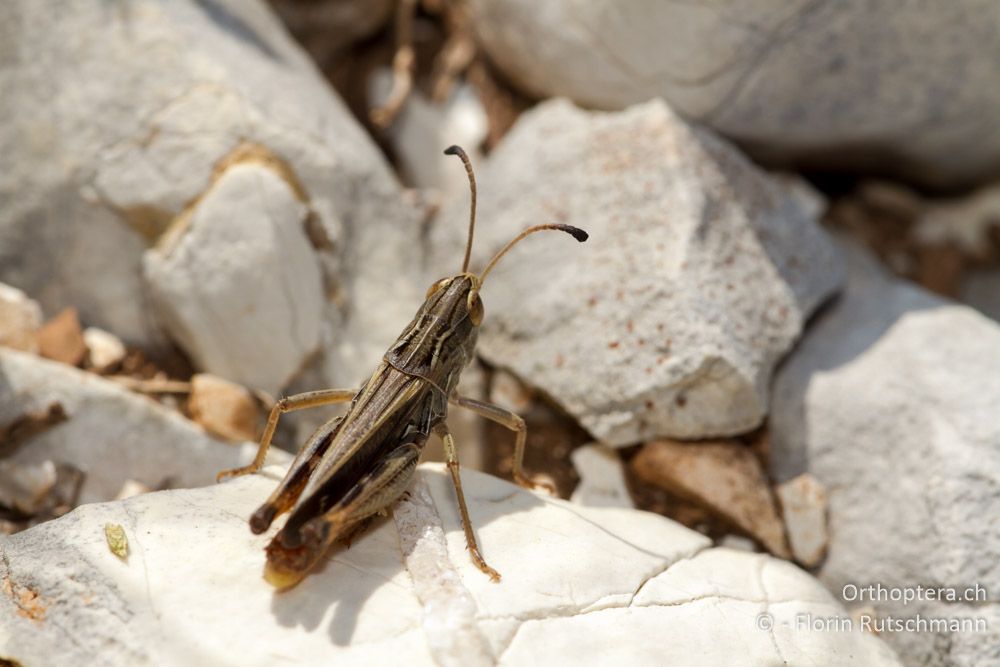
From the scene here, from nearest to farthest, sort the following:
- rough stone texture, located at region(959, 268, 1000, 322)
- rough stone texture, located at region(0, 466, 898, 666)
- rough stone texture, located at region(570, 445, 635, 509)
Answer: rough stone texture, located at region(0, 466, 898, 666)
rough stone texture, located at region(570, 445, 635, 509)
rough stone texture, located at region(959, 268, 1000, 322)

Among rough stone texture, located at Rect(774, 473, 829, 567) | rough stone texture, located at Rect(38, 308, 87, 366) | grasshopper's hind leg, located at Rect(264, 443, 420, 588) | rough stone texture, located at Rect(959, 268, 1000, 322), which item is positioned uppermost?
grasshopper's hind leg, located at Rect(264, 443, 420, 588)

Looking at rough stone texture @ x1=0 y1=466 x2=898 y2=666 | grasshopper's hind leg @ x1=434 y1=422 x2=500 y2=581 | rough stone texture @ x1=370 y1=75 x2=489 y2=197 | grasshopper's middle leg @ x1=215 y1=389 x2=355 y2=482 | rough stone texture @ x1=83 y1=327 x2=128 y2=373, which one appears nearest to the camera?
rough stone texture @ x1=0 y1=466 x2=898 y2=666

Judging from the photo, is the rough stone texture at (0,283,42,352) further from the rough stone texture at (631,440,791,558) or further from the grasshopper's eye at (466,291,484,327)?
the rough stone texture at (631,440,791,558)

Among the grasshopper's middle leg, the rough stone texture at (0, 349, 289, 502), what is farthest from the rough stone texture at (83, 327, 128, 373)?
the grasshopper's middle leg

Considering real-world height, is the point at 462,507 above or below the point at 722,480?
above

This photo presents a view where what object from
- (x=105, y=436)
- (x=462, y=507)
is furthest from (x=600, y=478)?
(x=105, y=436)

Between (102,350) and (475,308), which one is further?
(102,350)

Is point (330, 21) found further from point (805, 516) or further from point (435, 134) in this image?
point (805, 516)

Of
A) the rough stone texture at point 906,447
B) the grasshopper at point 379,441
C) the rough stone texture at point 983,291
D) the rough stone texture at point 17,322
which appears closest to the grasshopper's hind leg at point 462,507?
the grasshopper at point 379,441
